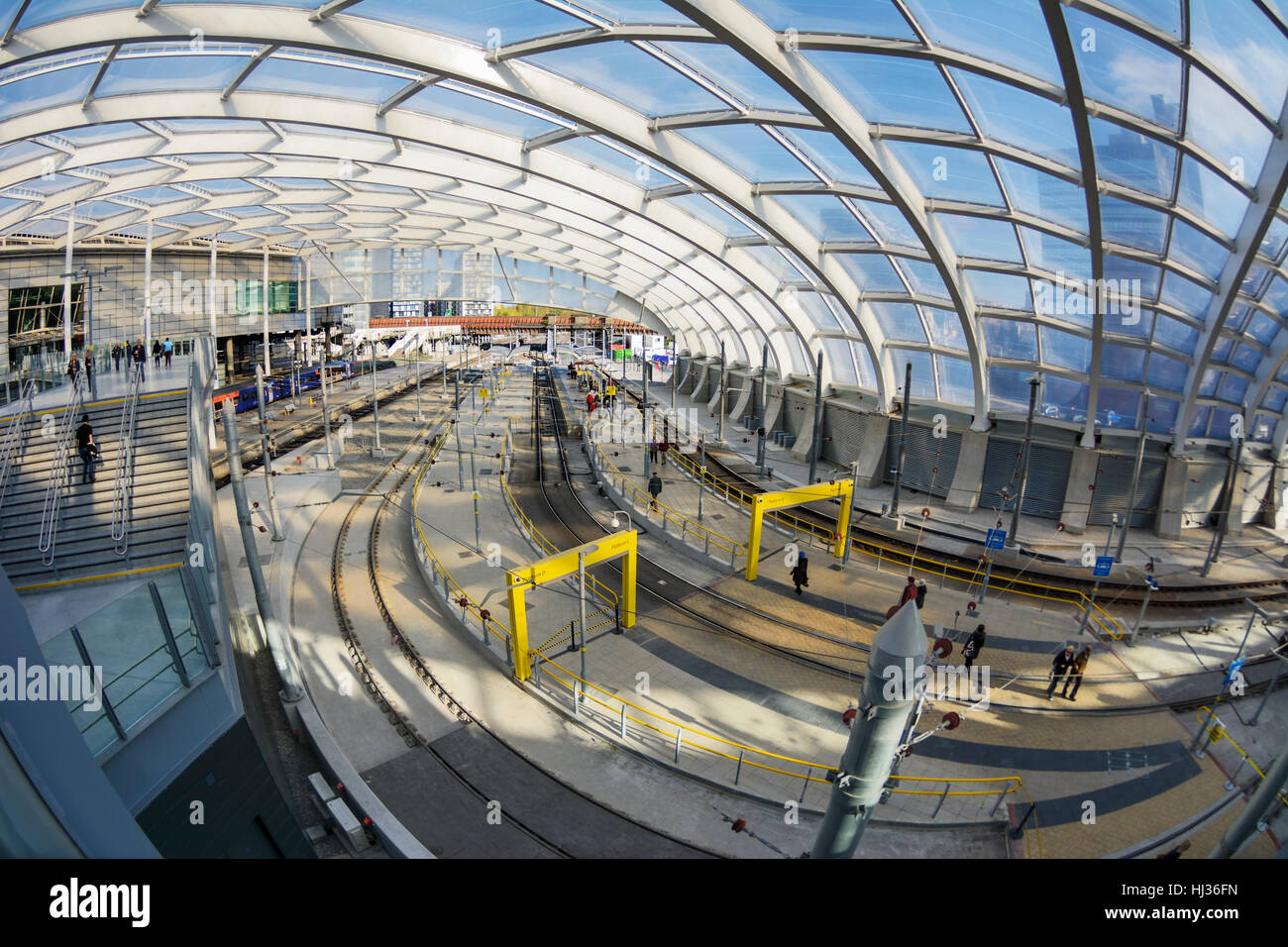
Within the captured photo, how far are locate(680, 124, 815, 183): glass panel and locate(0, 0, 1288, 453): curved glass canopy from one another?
5.5 inches

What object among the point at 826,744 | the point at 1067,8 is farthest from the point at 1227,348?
the point at 826,744

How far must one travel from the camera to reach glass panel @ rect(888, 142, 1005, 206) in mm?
18703

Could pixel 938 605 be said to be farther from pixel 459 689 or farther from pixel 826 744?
pixel 459 689

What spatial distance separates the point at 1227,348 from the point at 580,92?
81.3 ft

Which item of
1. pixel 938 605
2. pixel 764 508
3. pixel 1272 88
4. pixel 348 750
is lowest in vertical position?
pixel 348 750

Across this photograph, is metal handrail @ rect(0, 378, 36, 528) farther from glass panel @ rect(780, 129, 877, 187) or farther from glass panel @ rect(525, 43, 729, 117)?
glass panel @ rect(780, 129, 877, 187)

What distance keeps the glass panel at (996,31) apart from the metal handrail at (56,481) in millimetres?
20980

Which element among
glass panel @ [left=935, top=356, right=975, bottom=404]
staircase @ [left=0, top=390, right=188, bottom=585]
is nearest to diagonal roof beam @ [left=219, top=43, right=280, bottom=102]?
staircase @ [left=0, top=390, right=188, bottom=585]

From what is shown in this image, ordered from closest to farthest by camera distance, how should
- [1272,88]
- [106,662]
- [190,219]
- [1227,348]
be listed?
[106,662]
[1272,88]
[1227,348]
[190,219]

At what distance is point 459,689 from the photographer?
15.5 m

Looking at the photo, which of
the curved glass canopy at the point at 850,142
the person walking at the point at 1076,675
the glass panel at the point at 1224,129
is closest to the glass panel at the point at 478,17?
the curved glass canopy at the point at 850,142

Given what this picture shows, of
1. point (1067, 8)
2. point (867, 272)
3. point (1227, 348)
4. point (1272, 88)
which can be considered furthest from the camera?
point (867, 272)

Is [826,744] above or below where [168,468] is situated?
below

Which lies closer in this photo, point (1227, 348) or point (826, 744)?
point (826, 744)
